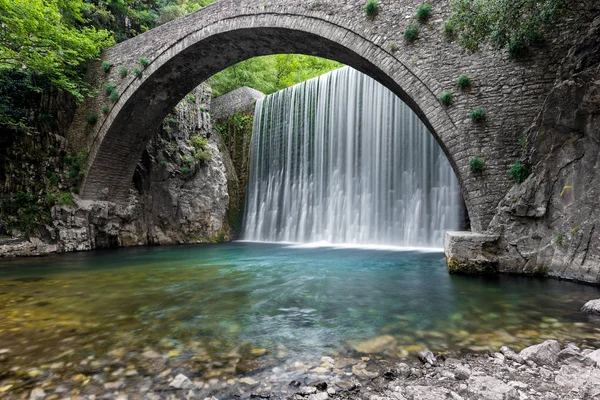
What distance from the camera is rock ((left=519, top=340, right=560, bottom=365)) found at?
91.4 inches

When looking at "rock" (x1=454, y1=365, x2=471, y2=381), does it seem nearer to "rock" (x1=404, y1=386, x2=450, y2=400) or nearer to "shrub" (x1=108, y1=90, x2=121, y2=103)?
"rock" (x1=404, y1=386, x2=450, y2=400)

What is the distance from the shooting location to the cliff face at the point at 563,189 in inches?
191

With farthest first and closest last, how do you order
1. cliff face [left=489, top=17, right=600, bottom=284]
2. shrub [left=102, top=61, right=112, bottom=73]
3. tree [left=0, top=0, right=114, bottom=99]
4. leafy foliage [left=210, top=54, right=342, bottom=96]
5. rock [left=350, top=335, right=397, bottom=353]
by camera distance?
leafy foliage [left=210, top=54, right=342, bottom=96] < shrub [left=102, top=61, right=112, bottom=73] < tree [left=0, top=0, right=114, bottom=99] < cliff face [left=489, top=17, right=600, bottom=284] < rock [left=350, top=335, right=397, bottom=353]

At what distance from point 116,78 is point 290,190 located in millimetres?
7962

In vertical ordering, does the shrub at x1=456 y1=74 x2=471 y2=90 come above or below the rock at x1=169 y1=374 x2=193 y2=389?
above

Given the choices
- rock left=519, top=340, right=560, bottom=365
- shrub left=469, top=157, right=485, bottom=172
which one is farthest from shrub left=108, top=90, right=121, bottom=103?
rock left=519, top=340, right=560, bottom=365

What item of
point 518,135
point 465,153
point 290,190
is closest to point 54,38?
point 290,190

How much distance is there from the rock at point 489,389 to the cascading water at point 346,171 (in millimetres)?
8832

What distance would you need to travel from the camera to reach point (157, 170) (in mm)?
14406

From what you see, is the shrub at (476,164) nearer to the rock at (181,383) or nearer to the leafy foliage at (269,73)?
the rock at (181,383)

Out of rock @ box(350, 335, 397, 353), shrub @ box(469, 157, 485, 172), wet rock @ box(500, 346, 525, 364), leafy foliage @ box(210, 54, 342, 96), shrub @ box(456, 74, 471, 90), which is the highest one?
leafy foliage @ box(210, 54, 342, 96)

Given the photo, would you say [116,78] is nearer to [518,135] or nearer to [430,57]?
[430,57]

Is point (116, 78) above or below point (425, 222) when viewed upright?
above

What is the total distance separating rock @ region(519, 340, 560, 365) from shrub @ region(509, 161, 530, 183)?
4251 millimetres
